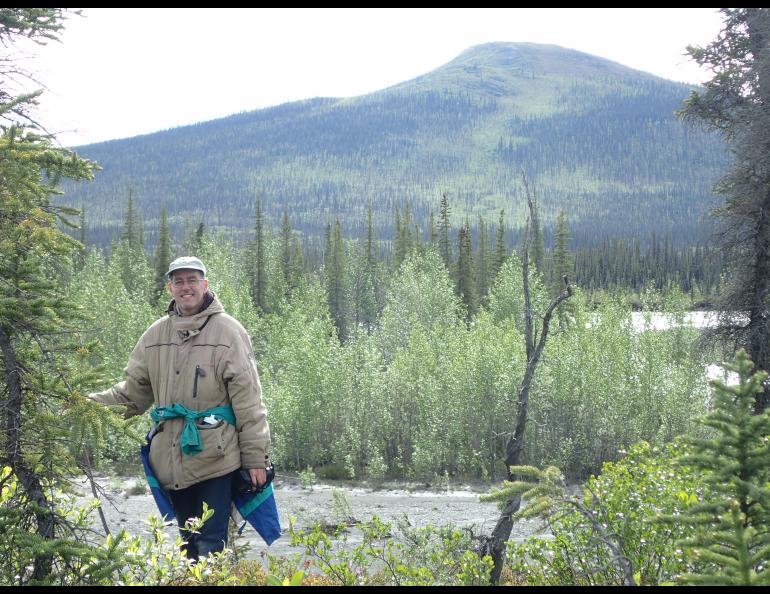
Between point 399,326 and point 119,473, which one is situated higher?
point 399,326

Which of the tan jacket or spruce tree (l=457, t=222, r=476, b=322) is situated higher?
the tan jacket

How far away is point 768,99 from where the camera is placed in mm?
11852

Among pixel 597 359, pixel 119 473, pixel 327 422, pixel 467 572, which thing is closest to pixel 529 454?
pixel 597 359

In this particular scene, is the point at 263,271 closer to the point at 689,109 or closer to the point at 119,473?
the point at 119,473

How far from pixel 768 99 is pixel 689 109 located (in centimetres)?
203

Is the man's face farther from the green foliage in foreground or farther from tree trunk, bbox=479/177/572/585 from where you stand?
tree trunk, bbox=479/177/572/585

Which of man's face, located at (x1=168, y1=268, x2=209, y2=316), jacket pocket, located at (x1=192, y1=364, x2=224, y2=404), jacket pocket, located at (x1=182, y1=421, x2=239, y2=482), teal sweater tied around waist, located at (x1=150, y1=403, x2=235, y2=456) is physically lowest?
jacket pocket, located at (x1=182, y1=421, x2=239, y2=482)

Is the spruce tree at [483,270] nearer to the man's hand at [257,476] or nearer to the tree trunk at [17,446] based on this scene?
the man's hand at [257,476]

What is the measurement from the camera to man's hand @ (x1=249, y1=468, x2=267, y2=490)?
4551 millimetres

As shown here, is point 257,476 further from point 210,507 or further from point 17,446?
point 17,446

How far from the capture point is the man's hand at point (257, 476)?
14.9 ft

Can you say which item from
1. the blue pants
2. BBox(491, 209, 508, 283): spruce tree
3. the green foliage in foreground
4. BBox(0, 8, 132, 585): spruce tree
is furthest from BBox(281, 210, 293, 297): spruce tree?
the blue pants

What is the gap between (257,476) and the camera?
15.0 ft

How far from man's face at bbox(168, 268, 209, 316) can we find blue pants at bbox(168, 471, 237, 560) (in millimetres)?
1211
